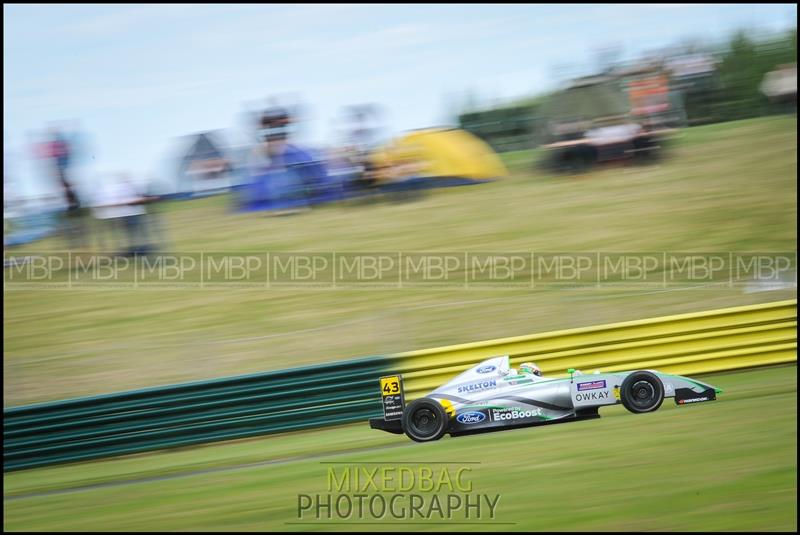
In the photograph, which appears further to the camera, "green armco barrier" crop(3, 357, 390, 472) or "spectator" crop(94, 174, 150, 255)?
"spectator" crop(94, 174, 150, 255)

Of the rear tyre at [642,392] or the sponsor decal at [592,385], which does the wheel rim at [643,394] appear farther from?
the sponsor decal at [592,385]

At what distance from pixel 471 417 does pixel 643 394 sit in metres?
1.32

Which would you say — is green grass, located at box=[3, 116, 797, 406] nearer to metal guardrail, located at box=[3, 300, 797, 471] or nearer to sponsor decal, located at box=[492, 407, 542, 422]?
metal guardrail, located at box=[3, 300, 797, 471]

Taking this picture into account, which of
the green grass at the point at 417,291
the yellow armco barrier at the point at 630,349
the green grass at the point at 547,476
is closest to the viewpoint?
the green grass at the point at 547,476

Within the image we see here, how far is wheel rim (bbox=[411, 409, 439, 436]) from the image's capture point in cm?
617

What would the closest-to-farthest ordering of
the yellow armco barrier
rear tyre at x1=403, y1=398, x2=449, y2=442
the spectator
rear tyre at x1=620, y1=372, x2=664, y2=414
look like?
rear tyre at x1=620, y1=372, x2=664, y2=414 → rear tyre at x1=403, y1=398, x2=449, y2=442 → the yellow armco barrier → the spectator

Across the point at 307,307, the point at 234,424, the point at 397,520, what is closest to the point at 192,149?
the point at 307,307

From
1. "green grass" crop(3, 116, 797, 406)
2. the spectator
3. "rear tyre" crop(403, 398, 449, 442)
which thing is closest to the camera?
"rear tyre" crop(403, 398, 449, 442)

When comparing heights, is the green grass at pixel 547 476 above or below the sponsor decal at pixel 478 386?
below

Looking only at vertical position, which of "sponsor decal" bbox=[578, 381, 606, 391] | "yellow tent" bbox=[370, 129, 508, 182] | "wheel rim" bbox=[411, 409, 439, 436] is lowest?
"wheel rim" bbox=[411, 409, 439, 436]

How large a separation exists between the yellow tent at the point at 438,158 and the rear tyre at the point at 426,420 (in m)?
5.41

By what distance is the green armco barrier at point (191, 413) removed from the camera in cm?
748

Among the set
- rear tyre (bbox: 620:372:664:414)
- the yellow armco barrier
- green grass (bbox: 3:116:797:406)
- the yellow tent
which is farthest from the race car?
the yellow tent

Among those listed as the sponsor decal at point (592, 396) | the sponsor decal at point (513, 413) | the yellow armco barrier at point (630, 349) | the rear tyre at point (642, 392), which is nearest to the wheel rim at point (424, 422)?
the sponsor decal at point (513, 413)
